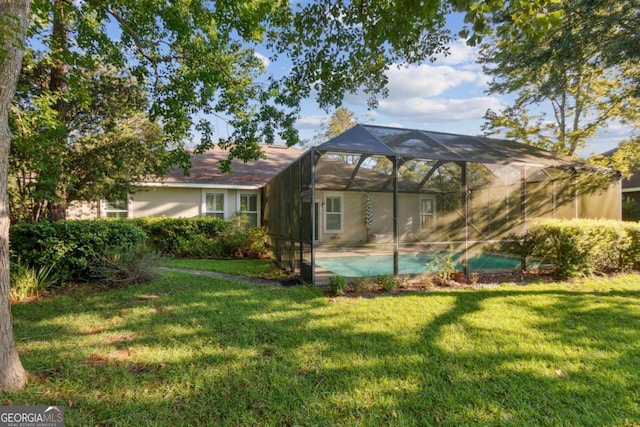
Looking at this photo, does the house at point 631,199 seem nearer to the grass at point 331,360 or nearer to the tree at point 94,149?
the grass at point 331,360

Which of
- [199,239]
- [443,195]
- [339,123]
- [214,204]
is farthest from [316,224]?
[339,123]

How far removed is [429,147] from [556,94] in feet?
32.7

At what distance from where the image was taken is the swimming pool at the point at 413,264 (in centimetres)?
689

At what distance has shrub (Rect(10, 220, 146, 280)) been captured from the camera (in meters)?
5.84

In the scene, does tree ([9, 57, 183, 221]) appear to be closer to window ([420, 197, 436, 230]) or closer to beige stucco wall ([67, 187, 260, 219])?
beige stucco wall ([67, 187, 260, 219])

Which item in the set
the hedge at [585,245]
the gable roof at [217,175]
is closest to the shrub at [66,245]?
the gable roof at [217,175]

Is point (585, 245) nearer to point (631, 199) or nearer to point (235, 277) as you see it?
point (235, 277)

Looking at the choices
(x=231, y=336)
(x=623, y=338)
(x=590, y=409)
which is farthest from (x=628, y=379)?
(x=231, y=336)

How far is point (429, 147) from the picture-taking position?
7.61m

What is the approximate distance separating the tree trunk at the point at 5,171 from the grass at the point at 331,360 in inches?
8.5

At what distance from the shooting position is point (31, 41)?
6348 millimetres

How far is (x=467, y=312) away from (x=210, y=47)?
292 inches

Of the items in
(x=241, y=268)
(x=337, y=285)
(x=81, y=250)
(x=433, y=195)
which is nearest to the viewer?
(x=337, y=285)

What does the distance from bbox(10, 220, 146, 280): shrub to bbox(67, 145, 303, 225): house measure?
4.95m
